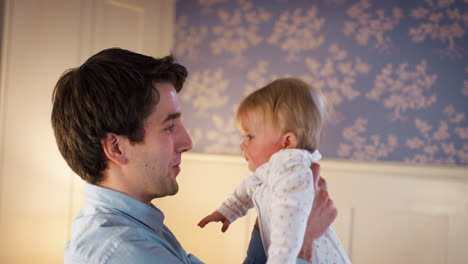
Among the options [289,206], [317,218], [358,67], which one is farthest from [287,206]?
[358,67]

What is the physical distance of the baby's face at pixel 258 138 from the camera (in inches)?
51.9

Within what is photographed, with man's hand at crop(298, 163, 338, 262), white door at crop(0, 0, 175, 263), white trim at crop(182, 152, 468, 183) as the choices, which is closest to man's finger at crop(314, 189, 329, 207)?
man's hand at crop(298, 163, 338, 262)

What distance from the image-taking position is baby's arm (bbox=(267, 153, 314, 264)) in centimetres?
104

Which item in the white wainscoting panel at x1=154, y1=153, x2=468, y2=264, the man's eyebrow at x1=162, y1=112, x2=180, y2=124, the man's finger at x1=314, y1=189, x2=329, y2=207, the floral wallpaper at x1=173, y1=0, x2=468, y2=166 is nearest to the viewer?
the man's eyebrow at x1=162, y1=112, x2=180, y2=124

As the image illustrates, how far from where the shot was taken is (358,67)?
2260 mm

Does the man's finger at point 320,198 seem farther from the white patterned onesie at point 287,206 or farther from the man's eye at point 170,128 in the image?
the man's eye at point 170,128

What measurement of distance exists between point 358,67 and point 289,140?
3.88ft

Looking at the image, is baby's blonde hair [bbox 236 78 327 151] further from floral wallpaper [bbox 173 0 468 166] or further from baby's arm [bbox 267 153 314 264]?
floral wallpaper [bbox 173 0 468 166]

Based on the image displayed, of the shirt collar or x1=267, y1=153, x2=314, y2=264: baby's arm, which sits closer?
the shirt collar

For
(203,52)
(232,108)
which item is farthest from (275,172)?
(203,52)

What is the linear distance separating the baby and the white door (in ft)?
4.49

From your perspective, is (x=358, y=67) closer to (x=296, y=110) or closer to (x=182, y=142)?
(x=296, y=110)

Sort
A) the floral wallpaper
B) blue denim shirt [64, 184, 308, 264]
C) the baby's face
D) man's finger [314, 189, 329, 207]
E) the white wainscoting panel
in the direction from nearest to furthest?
1. blue denim shirt [64, 184, 308, 264]
2. man's finger [314, 189, 329, 207]
3. the baby's face
4. the white wainscoting panel
5. the floral wallpaper

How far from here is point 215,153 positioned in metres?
2.62
